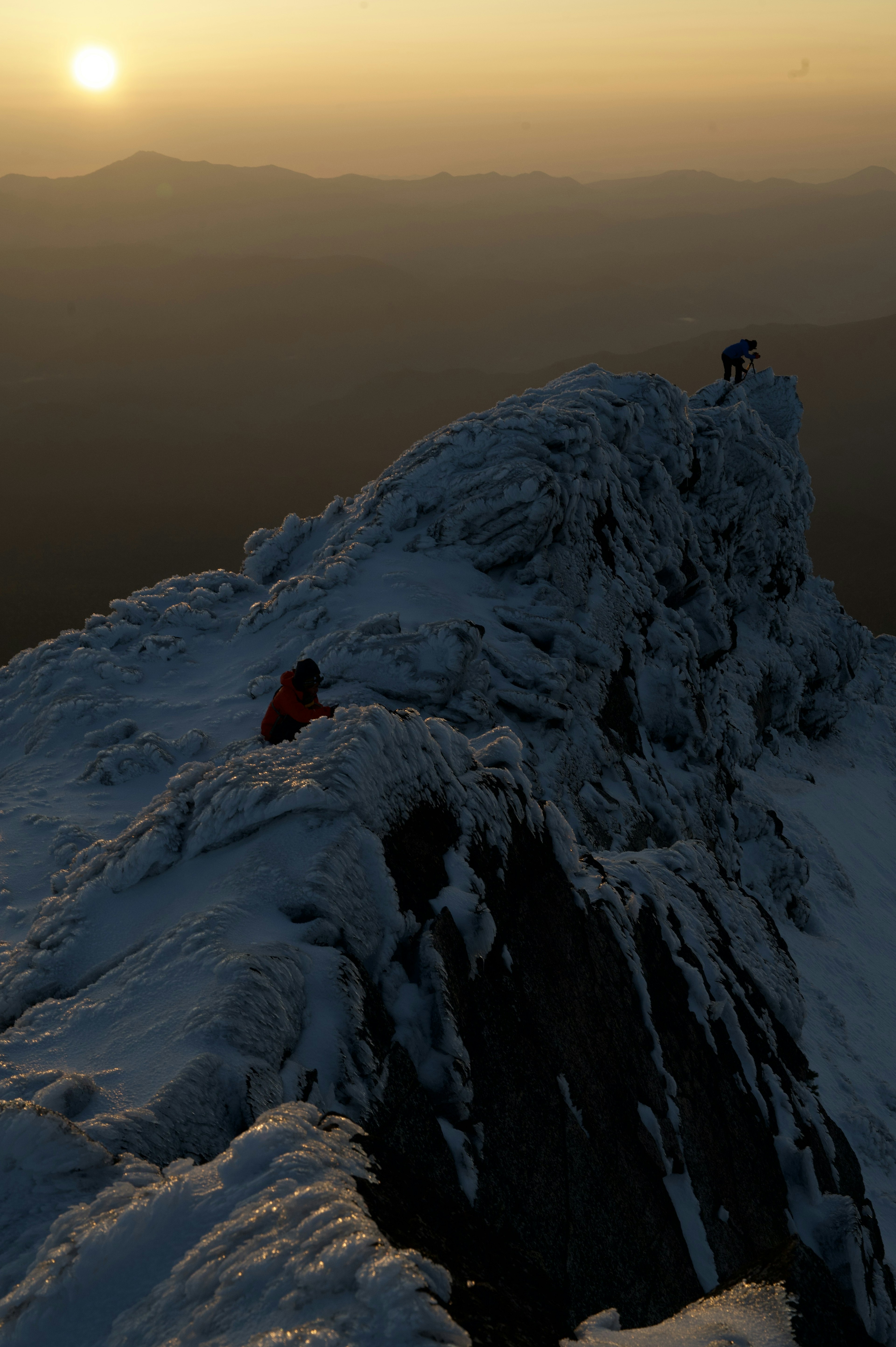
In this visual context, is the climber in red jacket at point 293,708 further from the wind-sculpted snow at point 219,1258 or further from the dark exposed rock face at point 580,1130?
the wind-sculpted snow at point 219,1258

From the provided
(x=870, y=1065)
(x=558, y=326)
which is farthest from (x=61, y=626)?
(x=558, y=326)

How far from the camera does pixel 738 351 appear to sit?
27.8 meters

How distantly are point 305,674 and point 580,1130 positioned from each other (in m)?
4.65

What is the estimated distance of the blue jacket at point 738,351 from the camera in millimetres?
27438

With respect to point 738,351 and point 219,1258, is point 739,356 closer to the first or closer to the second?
point 738,351

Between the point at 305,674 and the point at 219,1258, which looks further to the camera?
the point at 305,674

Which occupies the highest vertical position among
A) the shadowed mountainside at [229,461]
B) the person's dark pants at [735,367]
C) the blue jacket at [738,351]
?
the blue jacket at [738,351]

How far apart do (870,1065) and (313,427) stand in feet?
285

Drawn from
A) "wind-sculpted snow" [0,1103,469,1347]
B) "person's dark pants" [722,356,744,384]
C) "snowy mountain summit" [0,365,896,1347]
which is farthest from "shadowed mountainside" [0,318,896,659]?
"wind-sculpted snow" [0,1103,469,1347]

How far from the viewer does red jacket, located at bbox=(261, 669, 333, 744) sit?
8.67 meters

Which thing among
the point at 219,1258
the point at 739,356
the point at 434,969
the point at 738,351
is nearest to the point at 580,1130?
the point at 434,969

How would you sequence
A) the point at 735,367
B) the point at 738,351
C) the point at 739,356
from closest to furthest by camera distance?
1. the point at 738,351
2. the point at 739,356
3. the point at 735,367

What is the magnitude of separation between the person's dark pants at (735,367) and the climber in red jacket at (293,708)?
23844mm

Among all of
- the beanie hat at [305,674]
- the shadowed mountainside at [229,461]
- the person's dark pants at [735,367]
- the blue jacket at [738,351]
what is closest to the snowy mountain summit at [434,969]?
the beanie hat at [305,674]
